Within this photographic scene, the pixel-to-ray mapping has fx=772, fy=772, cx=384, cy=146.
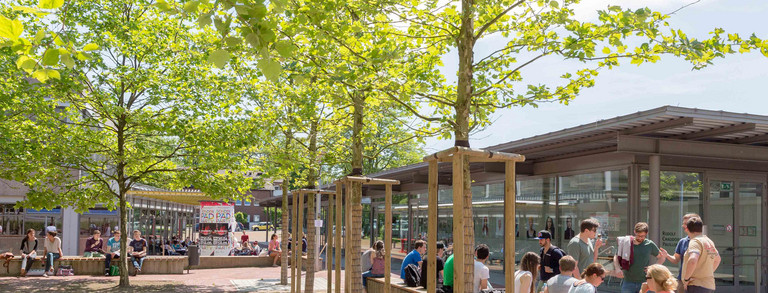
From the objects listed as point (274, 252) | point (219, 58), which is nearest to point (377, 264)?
point (219, 58)

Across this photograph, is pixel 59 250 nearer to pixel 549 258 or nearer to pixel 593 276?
pixel 549 258

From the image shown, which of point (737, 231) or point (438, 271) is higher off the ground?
point (737, 231)

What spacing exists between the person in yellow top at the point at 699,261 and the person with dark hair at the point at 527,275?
5.37ft

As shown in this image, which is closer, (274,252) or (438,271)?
(438,271)

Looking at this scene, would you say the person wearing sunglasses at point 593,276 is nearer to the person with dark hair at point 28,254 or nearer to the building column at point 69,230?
the person with dark hair at point 28,254

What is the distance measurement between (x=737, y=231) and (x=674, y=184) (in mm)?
1750

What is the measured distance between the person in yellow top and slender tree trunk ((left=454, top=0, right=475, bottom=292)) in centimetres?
296

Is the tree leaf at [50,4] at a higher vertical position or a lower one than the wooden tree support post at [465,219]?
higher

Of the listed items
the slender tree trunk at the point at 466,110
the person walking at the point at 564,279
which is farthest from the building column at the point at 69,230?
the slender tree trunk at the point at 466,110

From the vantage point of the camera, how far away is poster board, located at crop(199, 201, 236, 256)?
29.4 metres

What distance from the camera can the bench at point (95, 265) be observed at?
20.4 metres

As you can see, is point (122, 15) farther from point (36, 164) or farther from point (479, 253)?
point (479, 253)

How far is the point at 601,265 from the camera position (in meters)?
7.49

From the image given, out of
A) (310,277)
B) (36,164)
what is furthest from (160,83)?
(310,277)
